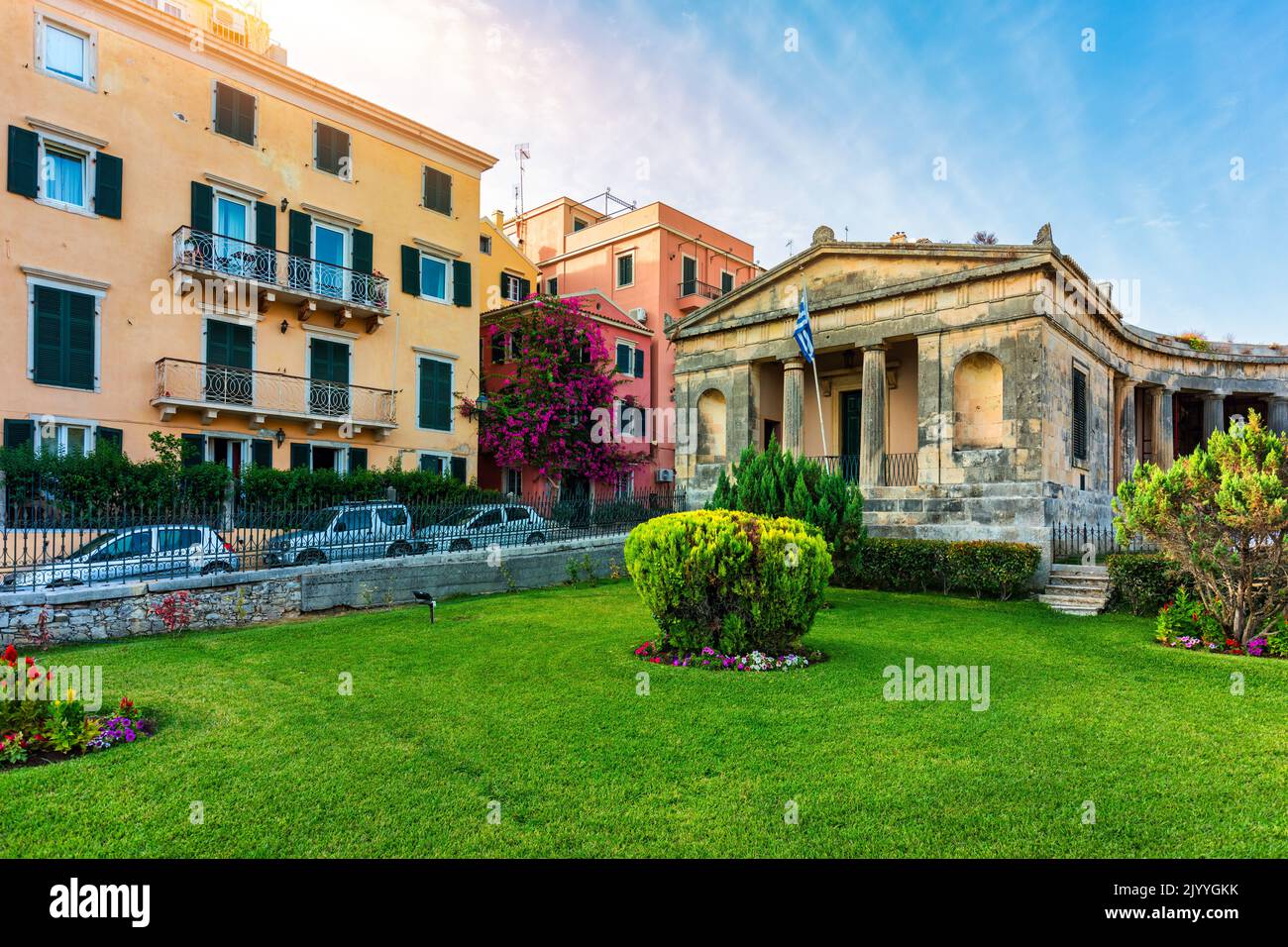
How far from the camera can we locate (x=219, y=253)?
18.8 m

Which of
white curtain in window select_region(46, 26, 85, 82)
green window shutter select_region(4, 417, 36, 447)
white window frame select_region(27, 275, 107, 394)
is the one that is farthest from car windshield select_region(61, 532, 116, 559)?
white curtain in window select_region(46, 26, 85, 82)

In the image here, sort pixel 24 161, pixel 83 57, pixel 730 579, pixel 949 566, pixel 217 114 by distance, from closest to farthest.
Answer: pixel 730 579 < pixel 949 566 < pixel 24 161 < pixel 83 57 < pixel 217 114

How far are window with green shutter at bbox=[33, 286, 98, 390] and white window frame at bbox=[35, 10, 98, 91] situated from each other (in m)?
5.03

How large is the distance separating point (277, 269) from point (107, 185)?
3997 millimetres

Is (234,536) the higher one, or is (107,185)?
(107,185)

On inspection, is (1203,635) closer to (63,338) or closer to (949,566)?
(949,566)

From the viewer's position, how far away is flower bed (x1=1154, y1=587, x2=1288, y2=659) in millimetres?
8805

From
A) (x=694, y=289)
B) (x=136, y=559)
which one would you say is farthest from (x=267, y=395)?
(x=694, y=289)

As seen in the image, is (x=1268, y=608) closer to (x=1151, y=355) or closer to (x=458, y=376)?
(x=1151, y=355)

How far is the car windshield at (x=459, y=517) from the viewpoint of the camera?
1415 centimetres

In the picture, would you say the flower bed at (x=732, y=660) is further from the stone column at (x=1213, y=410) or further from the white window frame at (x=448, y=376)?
the stone column at (x=1213, y=410)

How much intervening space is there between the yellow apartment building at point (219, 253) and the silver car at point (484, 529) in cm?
763

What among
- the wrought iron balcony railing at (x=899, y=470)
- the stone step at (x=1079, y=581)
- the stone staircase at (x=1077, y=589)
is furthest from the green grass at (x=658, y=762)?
the wrought iron balcony railing at (x=899, y=470)
